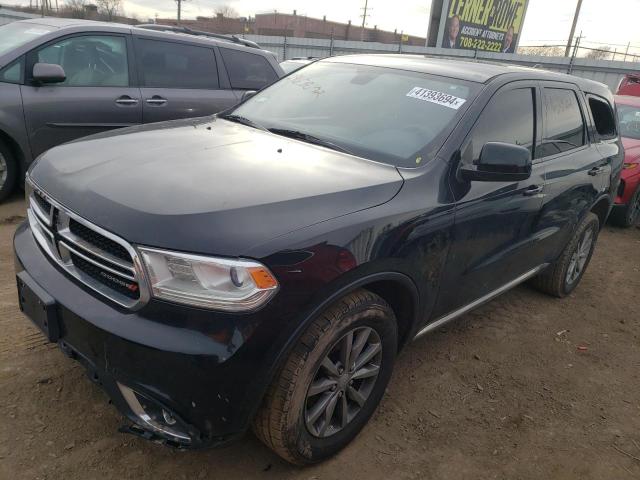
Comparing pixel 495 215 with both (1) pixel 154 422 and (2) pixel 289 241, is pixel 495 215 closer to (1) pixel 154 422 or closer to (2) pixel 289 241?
(2) pixel 289 241

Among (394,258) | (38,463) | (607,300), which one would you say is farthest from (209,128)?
(607,300)

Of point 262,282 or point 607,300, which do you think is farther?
point 607,300

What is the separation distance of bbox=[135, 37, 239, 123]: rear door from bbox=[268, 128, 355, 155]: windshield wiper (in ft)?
9.91

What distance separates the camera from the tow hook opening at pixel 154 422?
71.7 inches

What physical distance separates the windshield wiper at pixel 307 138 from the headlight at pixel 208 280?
Result: 109 centimetres

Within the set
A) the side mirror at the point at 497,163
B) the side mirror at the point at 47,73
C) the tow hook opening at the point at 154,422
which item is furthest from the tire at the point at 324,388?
the side mirror at the point at 47,73

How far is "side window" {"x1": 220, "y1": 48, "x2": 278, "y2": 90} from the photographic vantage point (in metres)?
6.11

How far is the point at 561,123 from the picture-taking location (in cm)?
352

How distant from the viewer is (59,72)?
4.70 m

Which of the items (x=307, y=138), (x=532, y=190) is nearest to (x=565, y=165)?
(x=532, y=190)

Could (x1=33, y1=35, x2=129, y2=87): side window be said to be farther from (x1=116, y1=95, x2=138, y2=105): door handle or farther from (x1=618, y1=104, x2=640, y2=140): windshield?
(x1=618, y1=104, x2=640, y2=140): windshield

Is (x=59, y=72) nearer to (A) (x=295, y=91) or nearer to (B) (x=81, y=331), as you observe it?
(A) (x=295, y=91)

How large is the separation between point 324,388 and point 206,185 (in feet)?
3.21

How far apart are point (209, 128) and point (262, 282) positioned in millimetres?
1539
